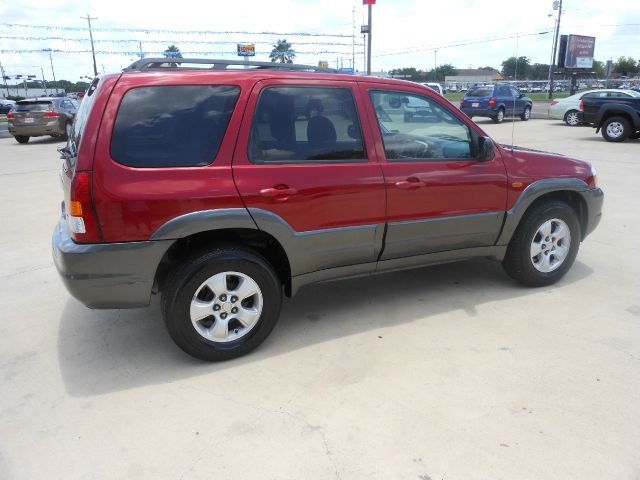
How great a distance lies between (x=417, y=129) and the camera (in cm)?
391

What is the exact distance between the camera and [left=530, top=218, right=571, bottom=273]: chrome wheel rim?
4.17m

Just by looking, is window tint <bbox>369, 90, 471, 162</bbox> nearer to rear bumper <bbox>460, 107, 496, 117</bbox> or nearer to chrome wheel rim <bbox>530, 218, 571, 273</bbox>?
chrome wheel rim <bbox>530, 218, 571, 273</bbox>

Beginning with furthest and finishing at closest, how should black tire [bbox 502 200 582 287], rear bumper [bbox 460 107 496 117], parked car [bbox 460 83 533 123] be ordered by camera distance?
rear bumper [bbox 460 107 496 117] → parked car [bbox 460 83 533 123] → black tire [bbox 502 200 582 287]

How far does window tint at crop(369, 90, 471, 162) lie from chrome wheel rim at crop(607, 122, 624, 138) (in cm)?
1298

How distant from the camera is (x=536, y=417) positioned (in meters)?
2.62

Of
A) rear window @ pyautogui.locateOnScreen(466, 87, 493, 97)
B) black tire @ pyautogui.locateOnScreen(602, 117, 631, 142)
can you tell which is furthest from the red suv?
rear window @ pyautogui.locateOnScreen(466, 87, 493, 97)

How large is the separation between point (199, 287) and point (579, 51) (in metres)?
45.7

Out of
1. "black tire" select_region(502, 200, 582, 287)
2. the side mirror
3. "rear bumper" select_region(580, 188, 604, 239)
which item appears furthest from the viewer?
"rear bumper" select_region(580, 188, 604, 239)

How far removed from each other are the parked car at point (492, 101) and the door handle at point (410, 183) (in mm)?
18822

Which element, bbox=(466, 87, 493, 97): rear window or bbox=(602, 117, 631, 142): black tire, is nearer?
bbox=(602, 117, 631, 142): black tire

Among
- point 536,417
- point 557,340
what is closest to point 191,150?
point 536,417

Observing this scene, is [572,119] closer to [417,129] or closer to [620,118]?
[620,118]

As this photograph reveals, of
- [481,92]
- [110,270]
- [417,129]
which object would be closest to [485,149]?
[417,129]

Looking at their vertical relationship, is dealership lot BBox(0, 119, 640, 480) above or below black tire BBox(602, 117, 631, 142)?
below
